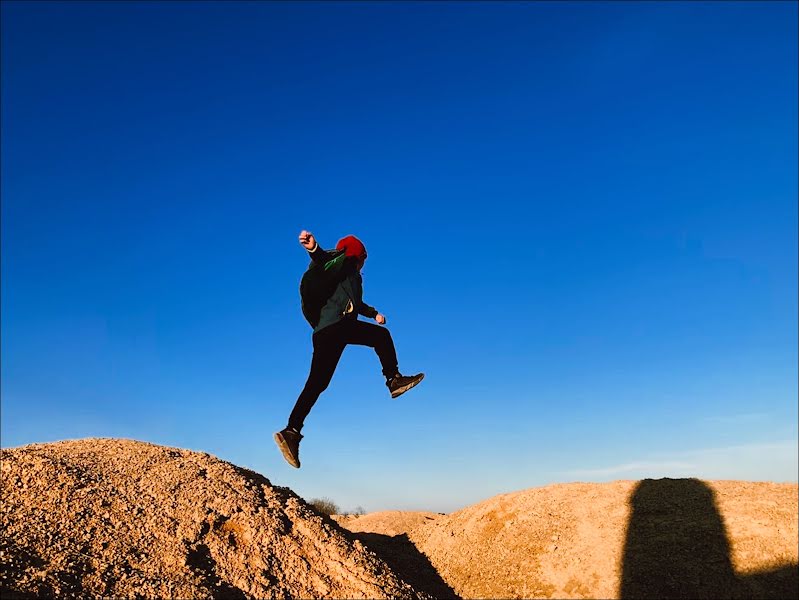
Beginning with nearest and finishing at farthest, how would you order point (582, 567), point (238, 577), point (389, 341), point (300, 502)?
point (389, 341), point (238, 577), point (582, 567), point (300, 502)

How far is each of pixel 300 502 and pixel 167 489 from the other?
2.24m

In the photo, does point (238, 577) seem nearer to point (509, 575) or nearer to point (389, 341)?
point (389, 341)

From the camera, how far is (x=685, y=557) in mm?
8195

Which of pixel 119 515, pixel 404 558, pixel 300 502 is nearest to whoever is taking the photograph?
pixel 119 515

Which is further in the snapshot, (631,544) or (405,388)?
(631,544)

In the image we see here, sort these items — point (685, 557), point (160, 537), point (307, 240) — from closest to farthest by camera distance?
point (307, 240) → point (160, 537) → point (685, 557)

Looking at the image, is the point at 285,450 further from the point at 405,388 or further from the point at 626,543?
the point at 626,543

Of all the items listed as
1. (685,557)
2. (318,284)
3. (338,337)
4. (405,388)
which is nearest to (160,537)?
(338,337)

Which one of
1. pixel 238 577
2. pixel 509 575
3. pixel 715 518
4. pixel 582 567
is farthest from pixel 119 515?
pixel 715 518

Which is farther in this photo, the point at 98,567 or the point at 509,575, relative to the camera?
the point at 509,575

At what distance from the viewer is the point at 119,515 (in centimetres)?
775

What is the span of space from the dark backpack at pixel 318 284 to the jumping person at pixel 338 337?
0.01m

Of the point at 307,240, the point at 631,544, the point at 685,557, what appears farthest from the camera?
the point at 631,544

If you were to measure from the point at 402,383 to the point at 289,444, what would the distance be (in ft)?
4.55
